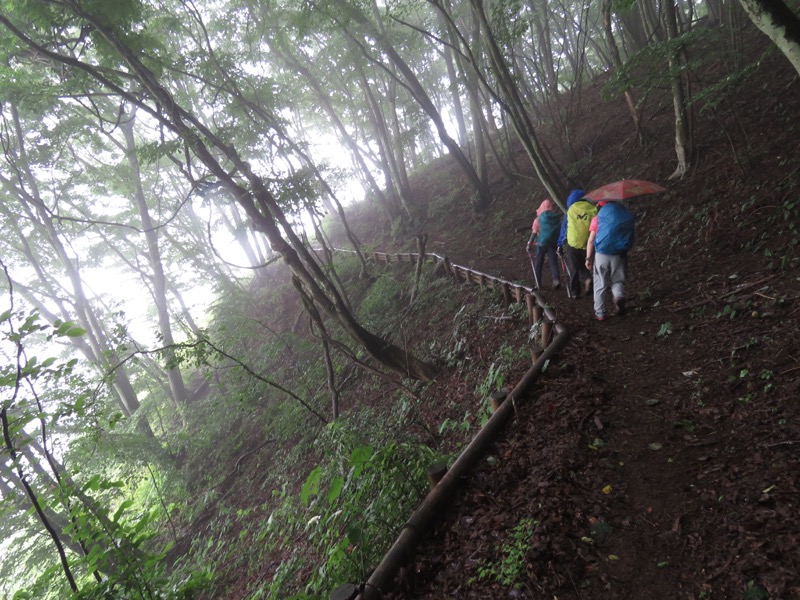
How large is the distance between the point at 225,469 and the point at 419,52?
23.2 m

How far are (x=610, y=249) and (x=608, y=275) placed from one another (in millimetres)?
404

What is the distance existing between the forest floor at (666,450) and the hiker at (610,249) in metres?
0.39

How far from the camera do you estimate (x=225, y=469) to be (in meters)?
11.3

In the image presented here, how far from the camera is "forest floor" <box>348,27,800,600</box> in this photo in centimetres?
244

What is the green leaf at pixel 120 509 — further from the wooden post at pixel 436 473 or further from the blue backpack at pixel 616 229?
the blue backpack at pixel 616 229

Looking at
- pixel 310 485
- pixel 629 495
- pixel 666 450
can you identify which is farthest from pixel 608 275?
pixel 310 485

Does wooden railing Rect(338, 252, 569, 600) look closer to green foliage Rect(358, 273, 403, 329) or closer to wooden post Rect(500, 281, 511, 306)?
wooden post Rect(500, 281, 511, 306)

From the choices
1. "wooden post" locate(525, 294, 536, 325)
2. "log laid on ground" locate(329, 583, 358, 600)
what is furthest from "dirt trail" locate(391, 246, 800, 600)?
"wooden post" locate(525, 294, 536, 325)

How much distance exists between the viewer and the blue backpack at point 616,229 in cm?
550

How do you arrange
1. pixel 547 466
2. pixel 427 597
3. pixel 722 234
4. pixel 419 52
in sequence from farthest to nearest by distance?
pixel 419 52, pixel 722 234, pixel 547 466, pixel 427 597

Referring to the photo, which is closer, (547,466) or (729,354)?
(547,466)

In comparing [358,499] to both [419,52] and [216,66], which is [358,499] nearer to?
[216,66]

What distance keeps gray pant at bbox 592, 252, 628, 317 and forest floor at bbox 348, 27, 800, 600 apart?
341 millimetres

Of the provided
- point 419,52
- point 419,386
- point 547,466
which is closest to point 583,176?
point 419,386
